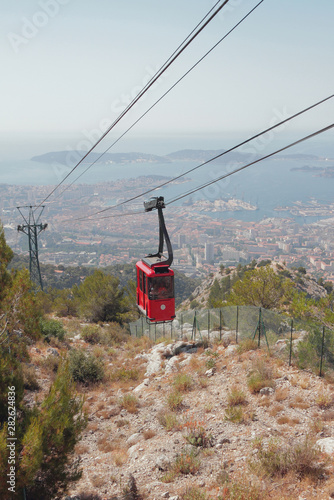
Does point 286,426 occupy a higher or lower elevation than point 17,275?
lower

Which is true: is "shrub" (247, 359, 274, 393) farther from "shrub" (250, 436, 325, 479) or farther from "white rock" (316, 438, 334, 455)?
"shrub" (250, 436, 325, 479)

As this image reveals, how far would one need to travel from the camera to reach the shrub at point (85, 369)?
15.3 m

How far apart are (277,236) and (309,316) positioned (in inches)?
6689

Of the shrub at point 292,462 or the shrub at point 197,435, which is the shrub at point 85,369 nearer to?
the shrub at point 197,435

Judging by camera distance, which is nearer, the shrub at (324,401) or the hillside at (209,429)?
the hillside at (209,429)

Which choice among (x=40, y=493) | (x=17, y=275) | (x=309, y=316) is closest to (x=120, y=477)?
(x=40, y=493)

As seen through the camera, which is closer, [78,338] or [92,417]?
[92,417]

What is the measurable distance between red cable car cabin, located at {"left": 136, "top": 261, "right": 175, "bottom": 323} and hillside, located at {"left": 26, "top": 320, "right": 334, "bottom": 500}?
7.74ft

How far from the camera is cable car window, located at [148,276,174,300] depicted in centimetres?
1288

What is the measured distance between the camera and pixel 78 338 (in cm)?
2253

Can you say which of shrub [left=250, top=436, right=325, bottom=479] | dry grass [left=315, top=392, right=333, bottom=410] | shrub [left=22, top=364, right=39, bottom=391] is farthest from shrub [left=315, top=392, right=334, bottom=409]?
shrub [left=22, top=364, right=39, bottom=391]

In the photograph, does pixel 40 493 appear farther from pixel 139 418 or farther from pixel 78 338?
pixel 78 338

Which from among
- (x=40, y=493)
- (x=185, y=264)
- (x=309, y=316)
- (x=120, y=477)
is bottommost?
(x=185, y=264)

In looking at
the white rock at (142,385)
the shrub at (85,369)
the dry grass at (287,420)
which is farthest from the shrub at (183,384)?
the shrub at (85,369)
